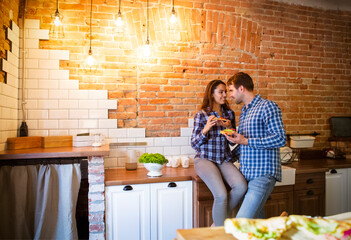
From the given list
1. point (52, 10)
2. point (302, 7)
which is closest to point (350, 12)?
point (302, 7)

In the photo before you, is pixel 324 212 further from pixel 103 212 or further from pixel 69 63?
pixel 69 63

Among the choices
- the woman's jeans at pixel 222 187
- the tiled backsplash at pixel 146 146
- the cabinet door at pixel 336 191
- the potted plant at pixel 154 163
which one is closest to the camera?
the woman's jeans at pixel 222 187

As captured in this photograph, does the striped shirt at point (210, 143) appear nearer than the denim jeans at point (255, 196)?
No

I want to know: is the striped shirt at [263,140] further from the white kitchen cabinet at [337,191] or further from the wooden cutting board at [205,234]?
the white kitchen cabinet at [337,191]

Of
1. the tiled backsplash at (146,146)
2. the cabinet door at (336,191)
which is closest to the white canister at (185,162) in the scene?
the tiled backsplash at (146,146)

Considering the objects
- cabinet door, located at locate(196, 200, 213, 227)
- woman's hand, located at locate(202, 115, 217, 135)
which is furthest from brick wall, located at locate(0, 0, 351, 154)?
cabinet door, located at locate(196, 200, 213, 227)

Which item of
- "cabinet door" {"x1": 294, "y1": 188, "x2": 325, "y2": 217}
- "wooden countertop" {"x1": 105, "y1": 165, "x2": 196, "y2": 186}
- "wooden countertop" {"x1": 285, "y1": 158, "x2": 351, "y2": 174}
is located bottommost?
"cabinet door" {"x1": 294, "y1": 188, "x2": 325, "y2": 217}

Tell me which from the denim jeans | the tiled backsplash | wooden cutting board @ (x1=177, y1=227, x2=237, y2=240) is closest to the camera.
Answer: wooden cutting board @ (x1=177, y1=227, x2=237, y2=240)

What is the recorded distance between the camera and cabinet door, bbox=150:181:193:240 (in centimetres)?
261

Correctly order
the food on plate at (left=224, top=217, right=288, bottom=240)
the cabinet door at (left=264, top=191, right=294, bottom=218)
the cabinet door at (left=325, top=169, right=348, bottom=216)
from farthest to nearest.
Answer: the cabinet door at (left=325, top=169, right=348, bottom=216)
the cabinet door at (left=264, top=191, right=294, bottom=218)
the food on plate at (left=224, top=217, right=288, bottom=240)

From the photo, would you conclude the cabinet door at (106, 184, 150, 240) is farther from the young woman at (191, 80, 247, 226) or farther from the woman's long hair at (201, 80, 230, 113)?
the woman's long hair at (201, 80, 230, 113)

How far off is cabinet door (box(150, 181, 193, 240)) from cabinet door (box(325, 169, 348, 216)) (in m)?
1.90

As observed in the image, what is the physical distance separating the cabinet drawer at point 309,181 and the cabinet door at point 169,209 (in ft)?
4.30

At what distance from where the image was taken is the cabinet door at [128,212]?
8.29 ft
